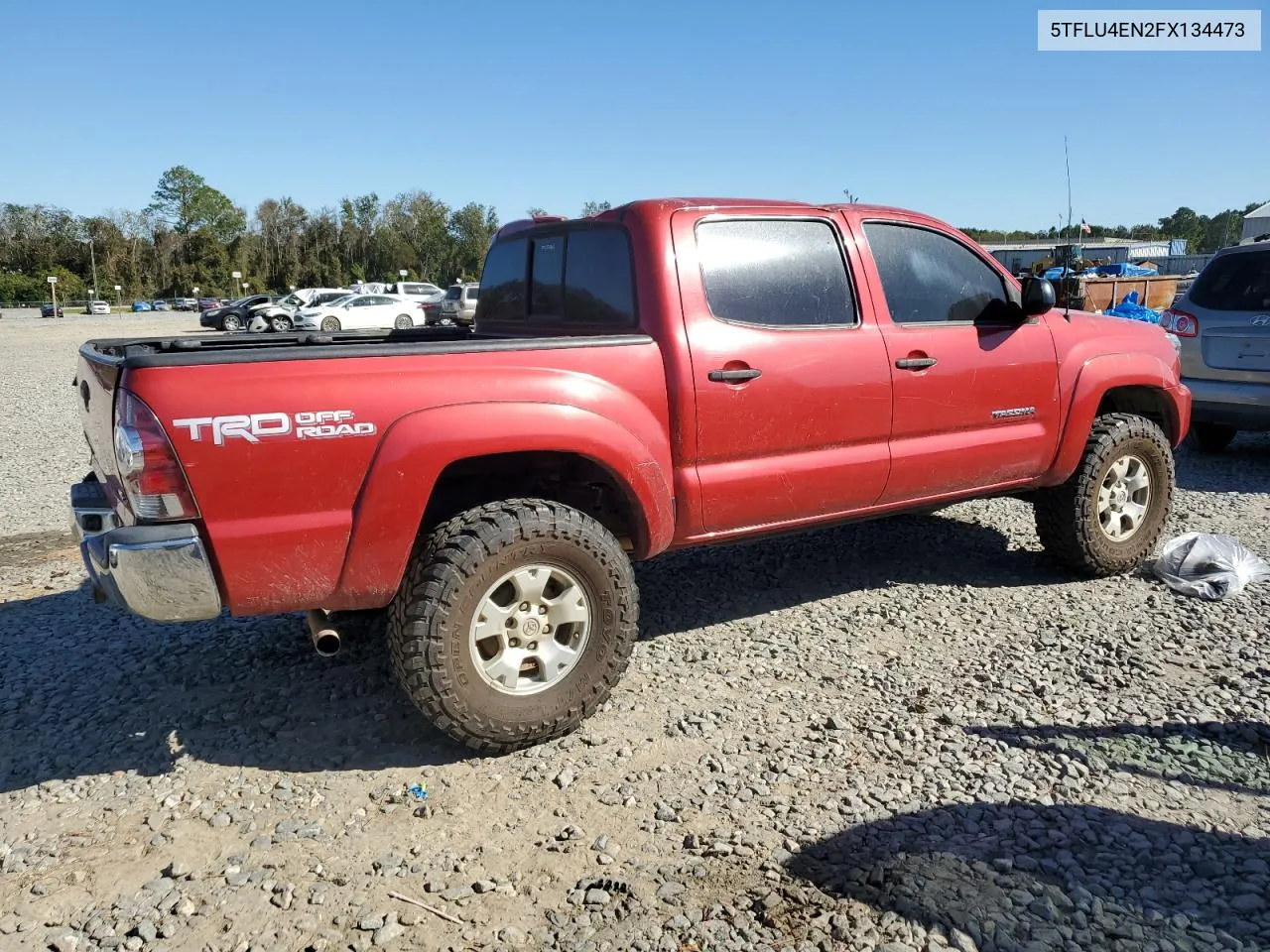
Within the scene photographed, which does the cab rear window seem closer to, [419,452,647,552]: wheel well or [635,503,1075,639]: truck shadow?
[419,452,647,552]: wheel well

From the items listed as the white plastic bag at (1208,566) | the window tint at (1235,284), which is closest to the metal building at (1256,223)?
the window tint at (1235,284)

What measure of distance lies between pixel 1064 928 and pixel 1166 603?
9.62 ft

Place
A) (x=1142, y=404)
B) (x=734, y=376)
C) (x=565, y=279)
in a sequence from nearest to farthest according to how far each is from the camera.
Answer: (x=734, y=376)
(x=565, y=279)
(x=1142, y=404)

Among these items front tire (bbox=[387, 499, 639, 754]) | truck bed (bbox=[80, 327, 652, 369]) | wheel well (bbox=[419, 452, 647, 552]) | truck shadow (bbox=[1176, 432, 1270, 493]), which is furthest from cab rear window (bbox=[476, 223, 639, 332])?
truck shadow (bbox=[1176, 432, 1270, 493])

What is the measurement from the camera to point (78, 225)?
8925 centimetres

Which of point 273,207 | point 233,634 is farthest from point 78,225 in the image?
point 233,634

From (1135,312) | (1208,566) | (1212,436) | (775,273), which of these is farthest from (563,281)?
(1135,312)

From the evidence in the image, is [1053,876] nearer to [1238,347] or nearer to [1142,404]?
[1142,404]

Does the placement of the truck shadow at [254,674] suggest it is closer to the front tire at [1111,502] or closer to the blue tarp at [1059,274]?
the front tire at [1111,502]

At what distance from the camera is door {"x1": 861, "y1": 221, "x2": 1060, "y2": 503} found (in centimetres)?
436

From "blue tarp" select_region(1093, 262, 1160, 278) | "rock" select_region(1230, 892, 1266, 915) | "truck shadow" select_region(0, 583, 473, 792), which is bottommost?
"rock" select_region(1230, 892, 1266, 915)

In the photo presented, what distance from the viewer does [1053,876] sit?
264 centimetres

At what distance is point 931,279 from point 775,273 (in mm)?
940

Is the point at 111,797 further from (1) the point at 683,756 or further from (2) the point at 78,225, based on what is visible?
(2) the point at 78,225
